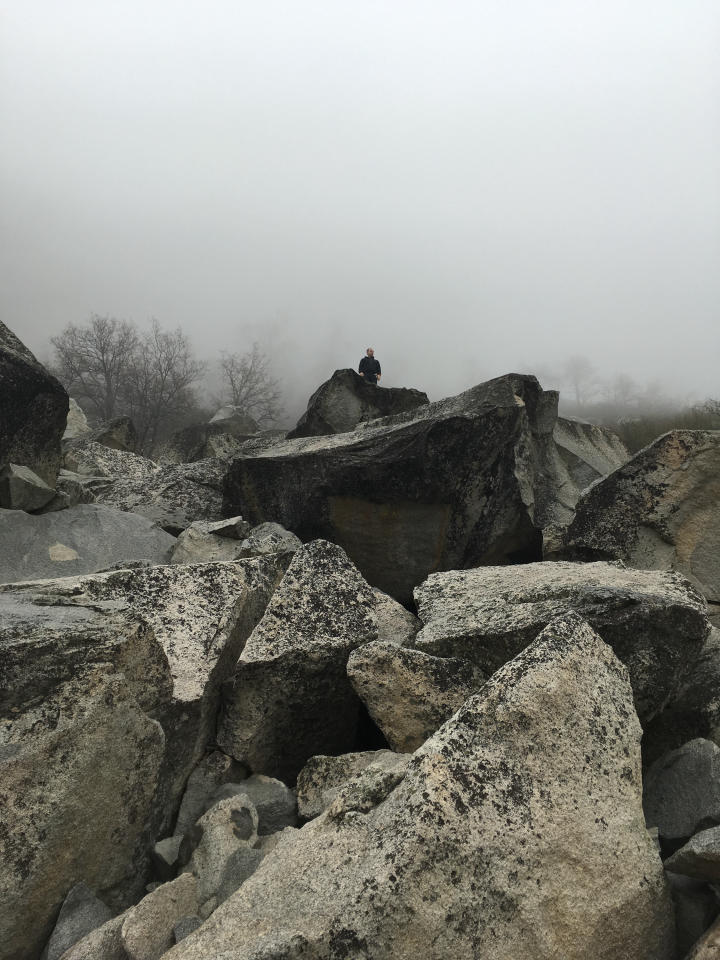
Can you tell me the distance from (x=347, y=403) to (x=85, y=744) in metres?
6.43

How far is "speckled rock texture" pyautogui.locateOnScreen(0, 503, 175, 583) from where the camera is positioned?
4.81 metres

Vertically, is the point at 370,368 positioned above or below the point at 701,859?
above

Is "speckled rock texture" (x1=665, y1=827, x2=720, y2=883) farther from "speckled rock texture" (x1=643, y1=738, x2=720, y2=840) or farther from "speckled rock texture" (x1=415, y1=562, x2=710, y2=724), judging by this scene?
"speckled rock texture" (x1=415, y1=562, x2=710, y2=724)

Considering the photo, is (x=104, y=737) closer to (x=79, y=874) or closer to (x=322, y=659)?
(x=79, y=874)

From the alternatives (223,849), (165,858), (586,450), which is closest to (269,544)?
(165,858)

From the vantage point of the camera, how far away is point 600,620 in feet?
8.74

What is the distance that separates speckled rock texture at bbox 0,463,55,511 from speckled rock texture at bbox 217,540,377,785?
2.82 meters

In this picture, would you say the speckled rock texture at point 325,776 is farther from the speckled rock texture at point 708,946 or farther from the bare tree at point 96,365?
the bare tree at point 96,365

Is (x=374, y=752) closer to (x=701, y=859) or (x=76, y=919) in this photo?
(x=76, y=919)

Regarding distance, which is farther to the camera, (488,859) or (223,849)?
(223,849)

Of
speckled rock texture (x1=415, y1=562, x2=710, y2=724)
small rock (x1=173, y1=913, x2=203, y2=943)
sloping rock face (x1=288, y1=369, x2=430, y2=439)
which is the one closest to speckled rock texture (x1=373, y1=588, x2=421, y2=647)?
speckled rock texture (x1=415, y1=562, x2=710, y2=724)

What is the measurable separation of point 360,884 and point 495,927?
1.13 ft

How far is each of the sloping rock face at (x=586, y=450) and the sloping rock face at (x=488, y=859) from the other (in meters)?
4.77

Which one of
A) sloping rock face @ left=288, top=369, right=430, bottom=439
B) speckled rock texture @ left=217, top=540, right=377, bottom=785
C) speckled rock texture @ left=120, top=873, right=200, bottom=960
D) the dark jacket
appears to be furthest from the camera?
the dark jacket
